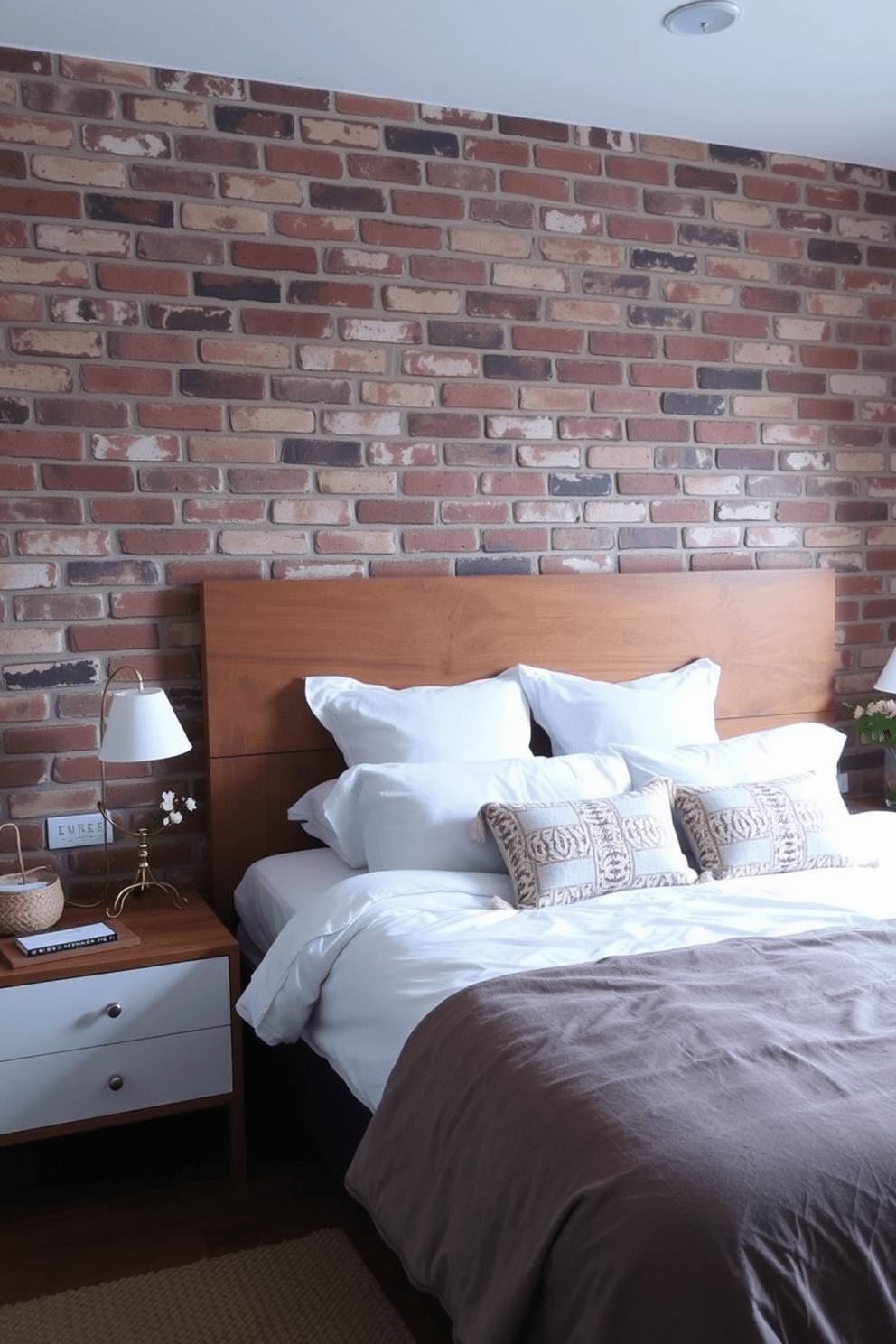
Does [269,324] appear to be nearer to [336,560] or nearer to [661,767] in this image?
[336,560]

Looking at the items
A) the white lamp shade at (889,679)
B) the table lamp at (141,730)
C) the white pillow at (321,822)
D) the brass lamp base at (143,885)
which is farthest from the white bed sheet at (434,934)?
the white lamp shade at (889,679)

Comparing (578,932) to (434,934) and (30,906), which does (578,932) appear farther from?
(30,906)

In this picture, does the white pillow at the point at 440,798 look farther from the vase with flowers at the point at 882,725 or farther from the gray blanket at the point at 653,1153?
the vase with flowers at the point at 882,725

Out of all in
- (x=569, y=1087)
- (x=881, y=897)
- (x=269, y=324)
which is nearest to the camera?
(x=569, y=1087)

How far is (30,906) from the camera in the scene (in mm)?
2510

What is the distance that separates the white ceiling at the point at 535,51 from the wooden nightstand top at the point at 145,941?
1908mm

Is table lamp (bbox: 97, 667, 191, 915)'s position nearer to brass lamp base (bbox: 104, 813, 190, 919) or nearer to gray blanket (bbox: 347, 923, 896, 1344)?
brass lamp base (bbox: 104, 813, 190, 919)

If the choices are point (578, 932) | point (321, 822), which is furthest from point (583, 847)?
point (321, 822)

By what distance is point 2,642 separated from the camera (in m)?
2.73

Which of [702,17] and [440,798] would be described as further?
[440,798]

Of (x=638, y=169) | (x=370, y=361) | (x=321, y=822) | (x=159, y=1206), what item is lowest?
(x=159, y=1206)

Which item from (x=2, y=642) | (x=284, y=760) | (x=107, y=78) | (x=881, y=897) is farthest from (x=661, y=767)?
(x=107, y=78)

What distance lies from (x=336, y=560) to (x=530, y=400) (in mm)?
686

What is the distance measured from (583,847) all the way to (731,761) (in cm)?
62
